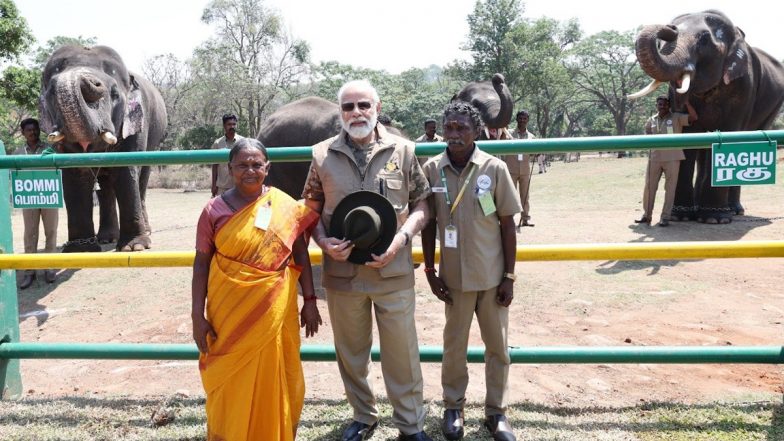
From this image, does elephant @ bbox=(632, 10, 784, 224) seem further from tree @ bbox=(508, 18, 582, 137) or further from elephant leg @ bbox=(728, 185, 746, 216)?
tree @ bbox=(508, 18, 582, 137)

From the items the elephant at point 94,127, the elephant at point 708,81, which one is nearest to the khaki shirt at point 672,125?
the elephant at point 708,81

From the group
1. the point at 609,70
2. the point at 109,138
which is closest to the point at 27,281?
the point at 109,138

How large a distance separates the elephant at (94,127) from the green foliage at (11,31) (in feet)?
31.2

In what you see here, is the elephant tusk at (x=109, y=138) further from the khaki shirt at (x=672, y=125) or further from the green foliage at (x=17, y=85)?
the green foliage at (x=17, y=85)

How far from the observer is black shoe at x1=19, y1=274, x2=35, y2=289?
682 cm

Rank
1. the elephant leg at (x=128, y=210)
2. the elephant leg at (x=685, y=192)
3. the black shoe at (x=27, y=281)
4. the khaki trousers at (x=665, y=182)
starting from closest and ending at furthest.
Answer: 1. the black shoe at (x=27, y=281)
2. the elephant leg at (x=128, y=210)
3. the khaki trousers at (x=665, y=182)
4. the elephant leg at (x=685, y=192)

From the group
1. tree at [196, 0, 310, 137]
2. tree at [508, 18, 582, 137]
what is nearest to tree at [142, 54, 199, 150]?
tree at [196, 0, 310, 137]

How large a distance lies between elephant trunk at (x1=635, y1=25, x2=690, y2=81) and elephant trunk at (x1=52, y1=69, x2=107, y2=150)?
21.4 feet

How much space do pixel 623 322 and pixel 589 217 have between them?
539 cm

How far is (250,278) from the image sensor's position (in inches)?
105

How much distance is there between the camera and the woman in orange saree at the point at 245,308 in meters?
2.67

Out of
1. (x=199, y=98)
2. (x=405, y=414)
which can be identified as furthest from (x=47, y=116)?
(x=199, y=98)

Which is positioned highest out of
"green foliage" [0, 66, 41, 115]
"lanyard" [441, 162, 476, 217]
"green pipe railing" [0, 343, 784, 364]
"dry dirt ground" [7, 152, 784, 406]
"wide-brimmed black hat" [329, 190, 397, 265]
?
"green foliage" [0, 66, 41, 115]

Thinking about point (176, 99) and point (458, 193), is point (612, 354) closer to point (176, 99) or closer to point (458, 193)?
point (458, 193)
